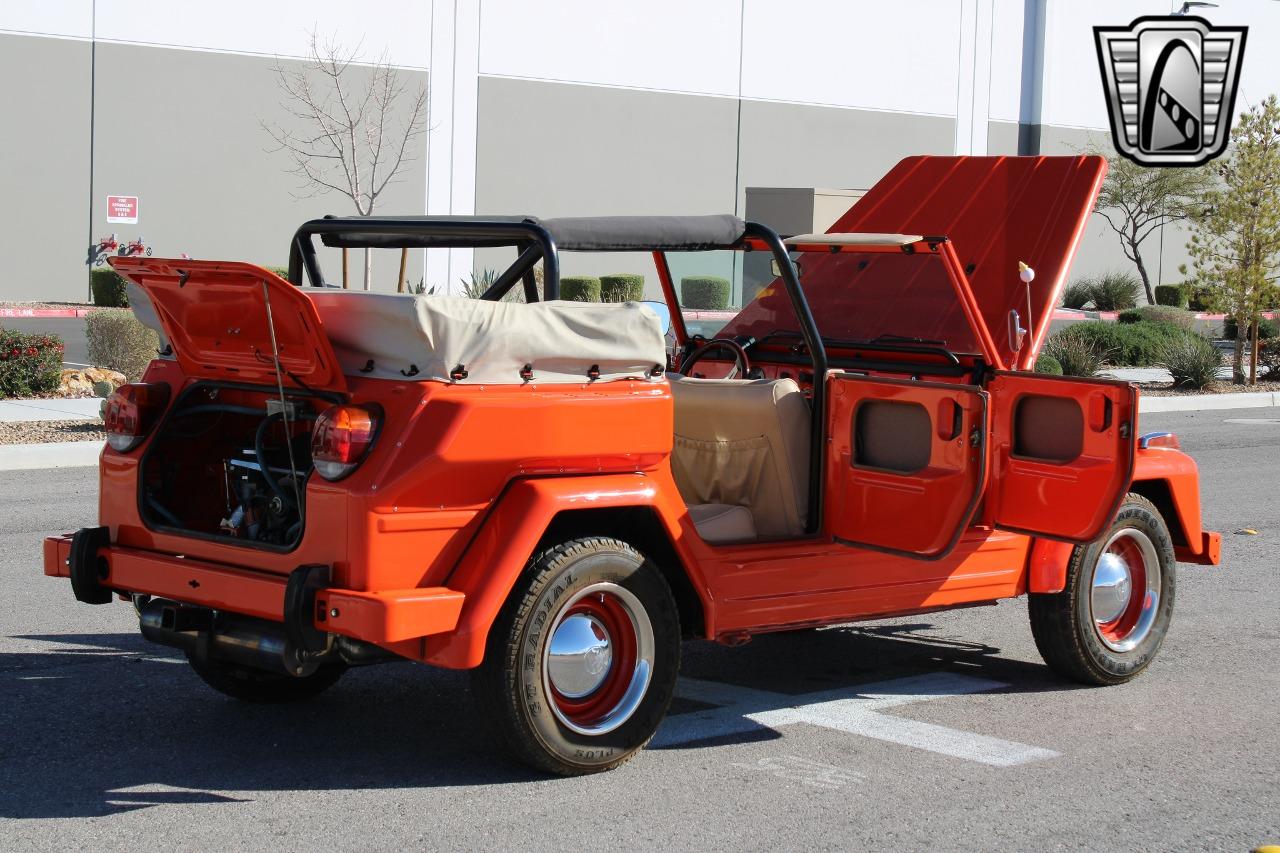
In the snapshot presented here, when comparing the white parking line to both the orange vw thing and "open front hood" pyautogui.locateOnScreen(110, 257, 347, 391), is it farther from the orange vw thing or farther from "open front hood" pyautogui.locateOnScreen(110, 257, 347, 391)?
"open front hood" pyautogui.locateOnScreen(110, 257, 347, 391)

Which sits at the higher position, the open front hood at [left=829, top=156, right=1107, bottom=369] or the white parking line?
the open front hood at [left=829, top=156, right=1107, bottom=369]

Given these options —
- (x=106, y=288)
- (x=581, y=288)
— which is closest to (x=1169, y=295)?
(x=581, y=288)

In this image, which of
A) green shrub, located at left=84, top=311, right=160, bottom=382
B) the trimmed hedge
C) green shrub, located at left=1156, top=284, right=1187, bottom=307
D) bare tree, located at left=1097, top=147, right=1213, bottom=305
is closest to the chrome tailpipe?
green shrub, located at left=84, top=311, right=160, bottom=382

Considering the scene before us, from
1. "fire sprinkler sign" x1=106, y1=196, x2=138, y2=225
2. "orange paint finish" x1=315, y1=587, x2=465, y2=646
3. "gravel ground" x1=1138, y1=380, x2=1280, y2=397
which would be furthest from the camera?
"fire sprinkler sign" x1=106, y1=196, x2=138, y2=225

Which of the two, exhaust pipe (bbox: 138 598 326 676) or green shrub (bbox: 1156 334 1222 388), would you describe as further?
green shrub (bbox: 1156 334 1222 388)

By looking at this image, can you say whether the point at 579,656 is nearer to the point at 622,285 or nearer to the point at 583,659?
the point at 583,659

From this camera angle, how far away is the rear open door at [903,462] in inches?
225

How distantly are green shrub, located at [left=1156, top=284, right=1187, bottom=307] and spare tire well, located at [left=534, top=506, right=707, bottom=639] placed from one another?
43.4m

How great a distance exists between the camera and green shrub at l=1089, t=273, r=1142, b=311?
4541 centimetres

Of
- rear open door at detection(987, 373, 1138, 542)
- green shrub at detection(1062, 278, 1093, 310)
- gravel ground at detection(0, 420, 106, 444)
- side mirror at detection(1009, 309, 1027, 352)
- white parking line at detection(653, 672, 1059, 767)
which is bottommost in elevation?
white parking line at detection(653, 672, 1059, 767)

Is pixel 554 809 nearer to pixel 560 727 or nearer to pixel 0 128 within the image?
pixel 560 727

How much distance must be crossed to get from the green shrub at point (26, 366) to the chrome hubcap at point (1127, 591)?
13.6 meters

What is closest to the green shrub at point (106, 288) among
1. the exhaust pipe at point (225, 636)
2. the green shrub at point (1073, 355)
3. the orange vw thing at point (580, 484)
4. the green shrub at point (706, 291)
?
the green shrub at point (706, 291)

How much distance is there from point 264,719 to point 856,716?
2.16m
